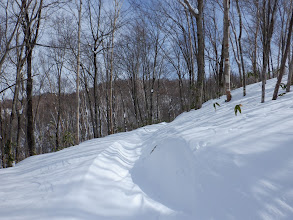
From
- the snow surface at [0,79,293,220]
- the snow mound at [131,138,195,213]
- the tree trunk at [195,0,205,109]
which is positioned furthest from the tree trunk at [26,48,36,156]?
the tree trunk at [195,0,205,109]

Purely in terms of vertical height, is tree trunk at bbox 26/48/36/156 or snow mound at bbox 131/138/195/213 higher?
tree trunk at bbox 26/48/36/156

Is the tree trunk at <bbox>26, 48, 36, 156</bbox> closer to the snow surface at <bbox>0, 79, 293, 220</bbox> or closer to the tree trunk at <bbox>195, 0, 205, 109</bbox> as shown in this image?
the snow surface at <bbox>0, 79, 293, 220</bbox>

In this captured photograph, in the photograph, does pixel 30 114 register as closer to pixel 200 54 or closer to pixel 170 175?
pixel 170 175

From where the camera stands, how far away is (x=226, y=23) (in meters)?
5.36

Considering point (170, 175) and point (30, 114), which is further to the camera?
point (30, 114)

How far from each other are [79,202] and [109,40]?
40.9 feet

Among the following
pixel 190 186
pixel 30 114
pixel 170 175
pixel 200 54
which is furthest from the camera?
pixel 200 54

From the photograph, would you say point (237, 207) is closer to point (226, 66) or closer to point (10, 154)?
point (226, 66)

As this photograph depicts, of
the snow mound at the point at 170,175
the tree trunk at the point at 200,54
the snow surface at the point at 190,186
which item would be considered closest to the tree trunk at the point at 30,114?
the snow surface at the point at 190,186

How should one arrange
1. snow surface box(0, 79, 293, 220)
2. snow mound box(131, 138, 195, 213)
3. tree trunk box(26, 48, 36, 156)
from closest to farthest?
snow surface box(0, 79, 293, 220)
snow mound box(131, 138, 195, 213)
tree trunk box(26, 48, 36, 156)

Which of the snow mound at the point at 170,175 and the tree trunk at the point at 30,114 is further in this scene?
the tree trunk at the point at 30,114

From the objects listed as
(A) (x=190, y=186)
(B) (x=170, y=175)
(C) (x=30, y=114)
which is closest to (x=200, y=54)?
(B) (x=170, y=175)

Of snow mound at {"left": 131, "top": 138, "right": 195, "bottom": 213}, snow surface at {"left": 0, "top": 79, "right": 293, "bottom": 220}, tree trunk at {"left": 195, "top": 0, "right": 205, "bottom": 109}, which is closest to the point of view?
snow surface at {"left": 0, "top": 79, "right": 293, "bottom": 220}

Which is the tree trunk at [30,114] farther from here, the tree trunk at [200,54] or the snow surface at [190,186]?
the tree trunk at [200,54]
